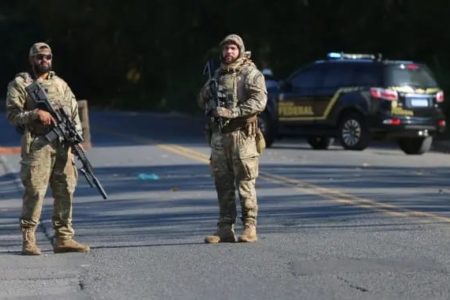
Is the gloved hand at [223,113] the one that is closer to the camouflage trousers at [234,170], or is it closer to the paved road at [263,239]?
the camouflage trousers at [234,170]

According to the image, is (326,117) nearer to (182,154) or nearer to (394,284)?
(182,154)

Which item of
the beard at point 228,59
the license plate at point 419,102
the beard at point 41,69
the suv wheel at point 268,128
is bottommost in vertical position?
the suv wheel at point 268,128

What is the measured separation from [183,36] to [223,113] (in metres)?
35.4

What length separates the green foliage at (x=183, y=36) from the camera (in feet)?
113

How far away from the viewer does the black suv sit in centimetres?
2425

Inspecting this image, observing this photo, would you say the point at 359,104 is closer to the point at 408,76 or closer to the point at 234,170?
the point at 408,76

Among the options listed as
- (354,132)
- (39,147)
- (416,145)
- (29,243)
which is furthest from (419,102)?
(39,147)

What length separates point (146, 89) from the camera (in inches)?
2210

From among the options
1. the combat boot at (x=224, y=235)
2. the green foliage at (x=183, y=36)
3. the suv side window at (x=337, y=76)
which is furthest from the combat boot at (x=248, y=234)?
the green foliage at (x=183, y=36)

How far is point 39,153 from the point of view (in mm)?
10156

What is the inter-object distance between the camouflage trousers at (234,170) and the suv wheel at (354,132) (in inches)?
551

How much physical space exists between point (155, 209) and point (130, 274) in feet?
16.1

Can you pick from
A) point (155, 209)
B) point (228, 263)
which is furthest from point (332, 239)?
point (155, 209)

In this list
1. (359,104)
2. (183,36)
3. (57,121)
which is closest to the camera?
(57,121)
